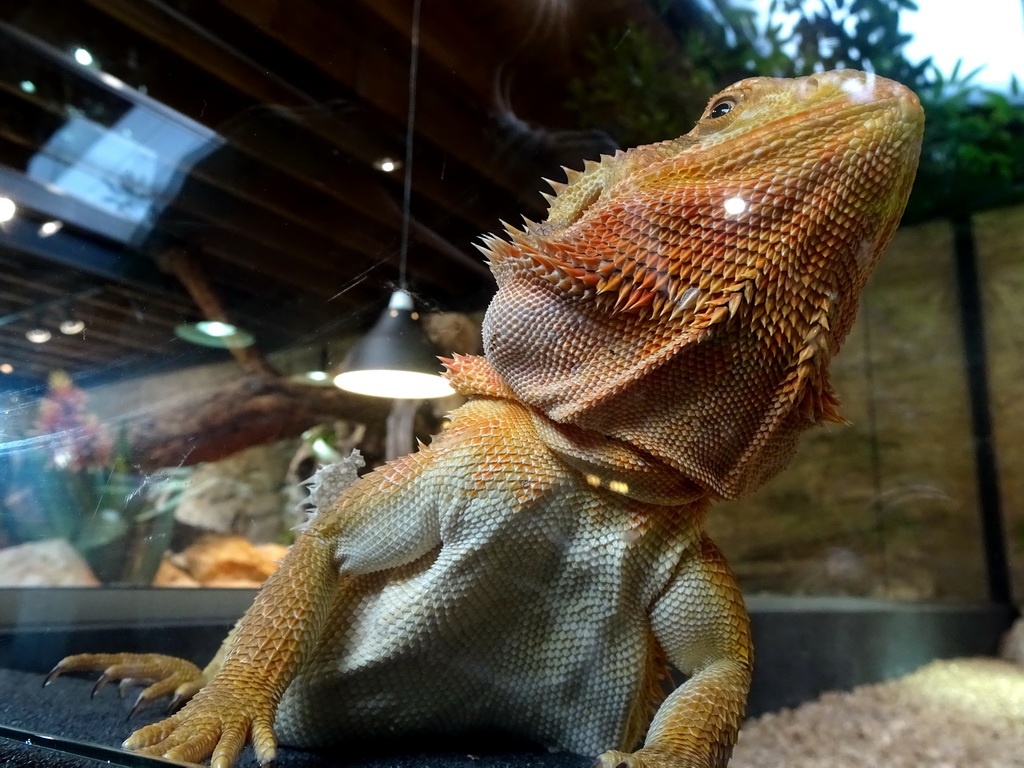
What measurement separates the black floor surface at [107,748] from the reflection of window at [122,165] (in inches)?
42.9

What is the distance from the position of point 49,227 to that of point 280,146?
1.94 feet

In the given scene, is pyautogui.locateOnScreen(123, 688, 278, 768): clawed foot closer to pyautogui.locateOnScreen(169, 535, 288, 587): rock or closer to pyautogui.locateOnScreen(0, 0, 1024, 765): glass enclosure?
pyautogui.locateOnScreen(0, 0, 1024, 765): glass enclosure

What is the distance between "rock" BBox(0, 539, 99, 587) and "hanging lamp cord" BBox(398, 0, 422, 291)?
3.73 feet

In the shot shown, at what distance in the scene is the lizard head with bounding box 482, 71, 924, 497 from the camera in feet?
3.04

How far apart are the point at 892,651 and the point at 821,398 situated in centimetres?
247

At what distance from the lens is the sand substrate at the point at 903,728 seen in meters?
1.86

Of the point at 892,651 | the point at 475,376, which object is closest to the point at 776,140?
the point at 475,376

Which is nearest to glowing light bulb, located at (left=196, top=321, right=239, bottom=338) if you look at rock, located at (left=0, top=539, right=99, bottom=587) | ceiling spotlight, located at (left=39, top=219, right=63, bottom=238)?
ceiling spotlight, located at (left=39, top=219, right=63, bottom=238)

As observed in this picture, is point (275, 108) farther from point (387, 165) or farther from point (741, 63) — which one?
point (741, 63)

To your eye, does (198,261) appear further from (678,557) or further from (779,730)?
(779,730)

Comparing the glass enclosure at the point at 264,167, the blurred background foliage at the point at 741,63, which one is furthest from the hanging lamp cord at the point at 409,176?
the blurred background foliage at the point at 741,63

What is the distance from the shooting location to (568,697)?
1219 mm

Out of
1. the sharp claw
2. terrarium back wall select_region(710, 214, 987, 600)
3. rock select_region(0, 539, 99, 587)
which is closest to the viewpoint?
the sharp claw

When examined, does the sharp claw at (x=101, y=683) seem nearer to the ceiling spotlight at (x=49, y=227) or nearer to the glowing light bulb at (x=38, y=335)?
the glowing light bulb at (x=38, y=335)
